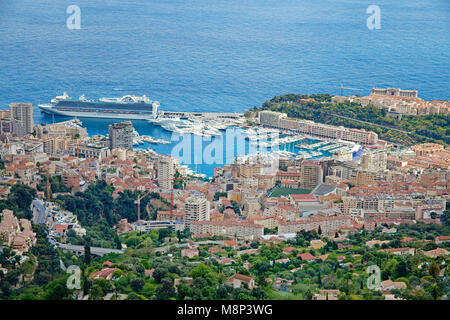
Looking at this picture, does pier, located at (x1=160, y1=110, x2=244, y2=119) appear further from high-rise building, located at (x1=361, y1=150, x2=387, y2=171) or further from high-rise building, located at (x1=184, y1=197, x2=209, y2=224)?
high-rise building, located at (x1=184, y1=197, x2=209, y2=224)

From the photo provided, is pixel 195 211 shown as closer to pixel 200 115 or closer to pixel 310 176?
pixel 310 176

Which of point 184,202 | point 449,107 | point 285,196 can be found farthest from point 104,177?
point 449,107

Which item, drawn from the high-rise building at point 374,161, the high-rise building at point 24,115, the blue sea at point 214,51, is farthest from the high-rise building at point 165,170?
the blue sea at point 214,51

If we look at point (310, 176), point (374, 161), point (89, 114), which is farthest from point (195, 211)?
point (89, 114)

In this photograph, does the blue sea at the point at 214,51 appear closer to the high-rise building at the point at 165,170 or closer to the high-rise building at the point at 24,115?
the high-rise building at the point at 24,115

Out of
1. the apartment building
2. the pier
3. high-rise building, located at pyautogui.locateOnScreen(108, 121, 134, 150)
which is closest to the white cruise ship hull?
the pier
